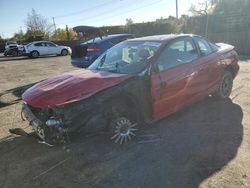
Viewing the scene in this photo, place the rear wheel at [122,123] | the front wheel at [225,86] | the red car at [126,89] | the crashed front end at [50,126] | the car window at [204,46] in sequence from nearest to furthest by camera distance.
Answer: the crashed front end at [50,126] < the red car at [126,89] < the rear wheel at [122,123] < the car window at [204,46] < the front wheel at [225,86]

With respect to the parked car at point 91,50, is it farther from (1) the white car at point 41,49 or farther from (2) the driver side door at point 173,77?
(1) the white car at point 41,49

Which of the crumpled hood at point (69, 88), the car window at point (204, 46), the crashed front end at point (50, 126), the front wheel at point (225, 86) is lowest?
the front wheel at point (225, 86)

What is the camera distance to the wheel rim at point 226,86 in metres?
6.95

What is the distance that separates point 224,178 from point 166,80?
2006 mm

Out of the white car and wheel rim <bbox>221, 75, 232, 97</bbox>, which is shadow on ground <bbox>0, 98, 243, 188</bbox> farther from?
the white car

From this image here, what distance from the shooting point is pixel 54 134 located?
428 cm

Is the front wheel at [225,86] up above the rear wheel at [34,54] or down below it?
above

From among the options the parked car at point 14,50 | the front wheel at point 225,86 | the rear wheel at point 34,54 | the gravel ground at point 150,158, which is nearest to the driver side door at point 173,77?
the gravel ground at point 150,158

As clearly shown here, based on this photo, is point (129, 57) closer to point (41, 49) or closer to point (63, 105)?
point (63, 105)

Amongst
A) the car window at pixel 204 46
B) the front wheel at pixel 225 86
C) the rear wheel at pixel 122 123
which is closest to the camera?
the rear wheel at pixel 122 123

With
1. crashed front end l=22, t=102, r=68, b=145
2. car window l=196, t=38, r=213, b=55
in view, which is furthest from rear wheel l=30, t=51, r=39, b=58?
crashed front end l=22, t=102, r=68, b=145

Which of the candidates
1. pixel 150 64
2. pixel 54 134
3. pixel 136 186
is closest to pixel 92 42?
pixel 150 64

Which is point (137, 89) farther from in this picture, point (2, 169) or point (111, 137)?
point (2, 169)

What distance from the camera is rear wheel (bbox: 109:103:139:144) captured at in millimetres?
4715
